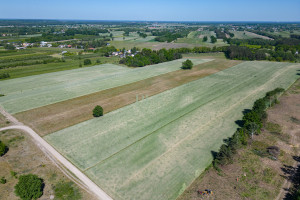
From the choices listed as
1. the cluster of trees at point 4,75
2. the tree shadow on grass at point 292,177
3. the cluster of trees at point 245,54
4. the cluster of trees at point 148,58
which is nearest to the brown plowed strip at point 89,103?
the cluster of trees at point 148,58

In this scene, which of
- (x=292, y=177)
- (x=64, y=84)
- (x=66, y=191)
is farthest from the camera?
(x=64, y=84)

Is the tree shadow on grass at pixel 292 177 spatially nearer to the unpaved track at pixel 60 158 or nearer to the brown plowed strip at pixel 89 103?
the unpaved track at pixel 60 158

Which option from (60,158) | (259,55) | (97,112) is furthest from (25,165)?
(259,55)

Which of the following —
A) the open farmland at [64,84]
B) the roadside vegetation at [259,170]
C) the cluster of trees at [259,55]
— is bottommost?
the roadside vegetation at [259,170]

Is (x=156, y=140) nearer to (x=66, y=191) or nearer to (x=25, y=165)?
(x=66, y=191)

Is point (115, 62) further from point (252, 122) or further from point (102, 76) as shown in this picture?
point (252, 122)

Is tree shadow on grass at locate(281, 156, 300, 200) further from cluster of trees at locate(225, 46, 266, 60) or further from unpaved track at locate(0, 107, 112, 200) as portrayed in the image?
cluster of trees at locate(225, 46, 266, 60)

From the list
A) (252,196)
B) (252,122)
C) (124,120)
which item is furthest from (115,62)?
(252,196)
